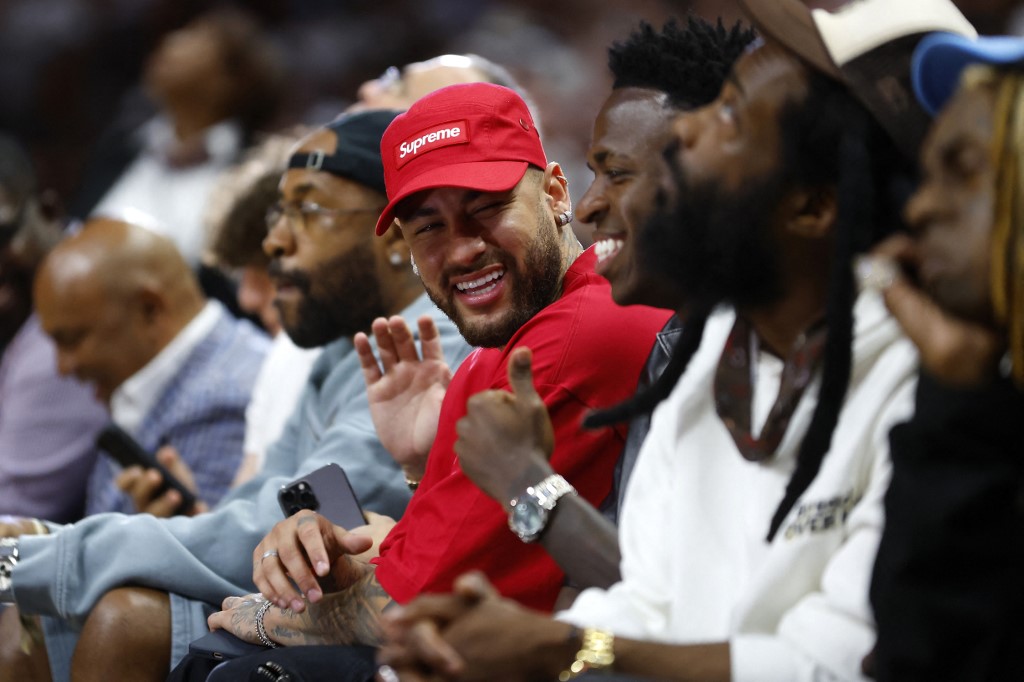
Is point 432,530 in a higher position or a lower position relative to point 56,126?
higher

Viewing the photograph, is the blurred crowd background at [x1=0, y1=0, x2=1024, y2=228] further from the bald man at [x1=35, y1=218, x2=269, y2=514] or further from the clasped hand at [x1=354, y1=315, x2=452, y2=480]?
the clasped hand at [x1=354, y1=315, x2=452, y2=480]

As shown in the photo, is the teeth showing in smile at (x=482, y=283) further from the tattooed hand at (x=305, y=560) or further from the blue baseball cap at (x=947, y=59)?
the blue baseball cap at (x=947, y=59)

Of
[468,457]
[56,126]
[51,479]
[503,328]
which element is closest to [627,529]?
[468,457]

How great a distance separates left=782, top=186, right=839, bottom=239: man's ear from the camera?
5.71ft

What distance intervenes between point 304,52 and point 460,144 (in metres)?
4.12

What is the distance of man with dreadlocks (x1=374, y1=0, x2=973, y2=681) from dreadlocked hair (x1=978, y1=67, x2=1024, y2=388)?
0.22 meters

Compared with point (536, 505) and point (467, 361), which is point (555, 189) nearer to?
point (467, 361)

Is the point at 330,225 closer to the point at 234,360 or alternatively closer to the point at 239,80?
the point at 234,360

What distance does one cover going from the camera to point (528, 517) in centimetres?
193

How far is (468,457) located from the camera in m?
1.97

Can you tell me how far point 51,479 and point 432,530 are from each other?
2.56 m

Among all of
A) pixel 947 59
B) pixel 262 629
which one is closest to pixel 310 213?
pixel 262 629

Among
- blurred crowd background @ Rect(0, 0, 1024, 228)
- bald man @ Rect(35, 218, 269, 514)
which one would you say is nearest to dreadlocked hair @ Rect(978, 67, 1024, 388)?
blurred crowd background @ Rect(0, 0, 1024, 228)

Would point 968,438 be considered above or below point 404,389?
above
